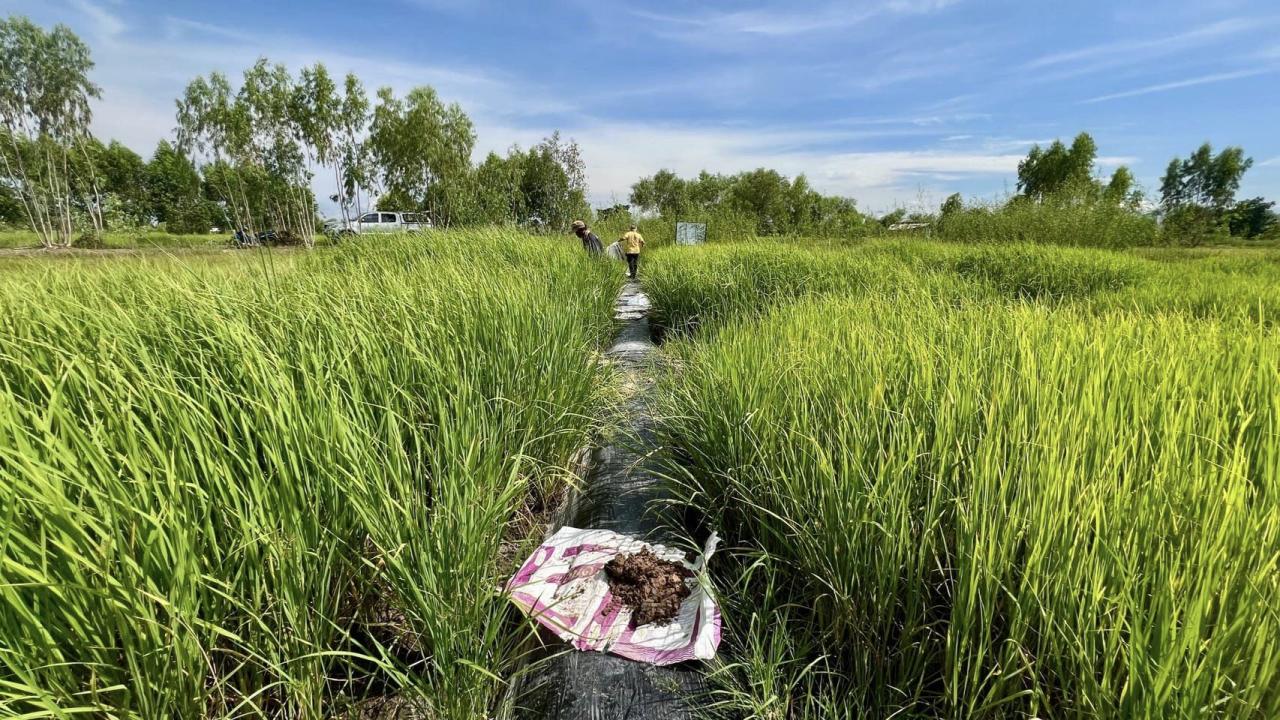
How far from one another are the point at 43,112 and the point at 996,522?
81.4 ft

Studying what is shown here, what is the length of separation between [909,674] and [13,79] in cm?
2461

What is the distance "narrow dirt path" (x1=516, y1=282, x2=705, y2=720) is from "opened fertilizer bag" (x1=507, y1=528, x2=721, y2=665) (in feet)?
0.14

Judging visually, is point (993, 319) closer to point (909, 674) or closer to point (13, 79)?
point (909, 674)

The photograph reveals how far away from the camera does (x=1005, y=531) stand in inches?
40.4

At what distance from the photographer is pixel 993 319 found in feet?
8.24

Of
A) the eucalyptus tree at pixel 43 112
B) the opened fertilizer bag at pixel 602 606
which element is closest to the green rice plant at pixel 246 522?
the opened fertilizer bag at pixel 602 606

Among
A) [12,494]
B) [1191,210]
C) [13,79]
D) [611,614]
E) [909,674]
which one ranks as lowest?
[611,614]

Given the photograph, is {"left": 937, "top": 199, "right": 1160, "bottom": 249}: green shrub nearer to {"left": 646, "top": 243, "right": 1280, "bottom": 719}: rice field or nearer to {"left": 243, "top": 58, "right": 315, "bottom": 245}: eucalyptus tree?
{"left": 646, "top": 243, "right": 1280, "bottom": 719}: rice field

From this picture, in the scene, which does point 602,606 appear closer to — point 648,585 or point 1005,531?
point 648,585

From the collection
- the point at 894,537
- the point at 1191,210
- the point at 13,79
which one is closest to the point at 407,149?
the point at 13,79

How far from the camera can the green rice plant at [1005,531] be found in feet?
2.77

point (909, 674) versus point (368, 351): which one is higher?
point (368, 351)

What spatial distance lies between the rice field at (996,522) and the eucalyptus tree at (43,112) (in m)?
19.9

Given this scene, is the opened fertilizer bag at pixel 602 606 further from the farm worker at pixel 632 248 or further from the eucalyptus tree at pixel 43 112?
the eucalyptus tree at pixel 43 112
